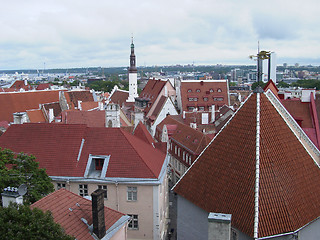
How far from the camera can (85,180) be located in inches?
1036

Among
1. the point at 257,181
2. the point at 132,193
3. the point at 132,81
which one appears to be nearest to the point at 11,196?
the point at 132,193

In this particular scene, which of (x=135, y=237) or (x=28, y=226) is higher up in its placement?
(x=28, y=226)

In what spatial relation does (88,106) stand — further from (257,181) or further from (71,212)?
(257,181)

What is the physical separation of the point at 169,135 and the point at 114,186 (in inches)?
927

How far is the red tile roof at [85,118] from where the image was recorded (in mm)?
43438

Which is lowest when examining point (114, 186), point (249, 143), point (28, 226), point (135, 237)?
point (135, 237)

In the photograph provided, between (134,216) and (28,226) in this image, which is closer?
(28,226)

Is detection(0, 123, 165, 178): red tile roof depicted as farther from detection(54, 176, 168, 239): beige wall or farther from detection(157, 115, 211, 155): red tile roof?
detection(157, 115, 211, 155): red tile roof

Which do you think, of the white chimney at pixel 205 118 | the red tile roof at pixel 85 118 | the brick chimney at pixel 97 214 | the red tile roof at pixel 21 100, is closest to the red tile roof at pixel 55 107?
the red tile roof at pixel 21 100

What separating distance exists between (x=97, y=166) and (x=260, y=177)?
14.5 metres

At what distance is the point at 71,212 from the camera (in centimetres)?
1677

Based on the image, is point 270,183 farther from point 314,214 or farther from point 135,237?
point 135,237

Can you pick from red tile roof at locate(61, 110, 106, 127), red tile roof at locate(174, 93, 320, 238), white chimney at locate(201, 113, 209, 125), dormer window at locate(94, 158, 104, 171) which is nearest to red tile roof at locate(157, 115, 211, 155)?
white chimney at locate(201, 113, 209, 125)

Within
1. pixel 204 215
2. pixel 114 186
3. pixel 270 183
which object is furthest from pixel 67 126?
pixel 270 183
